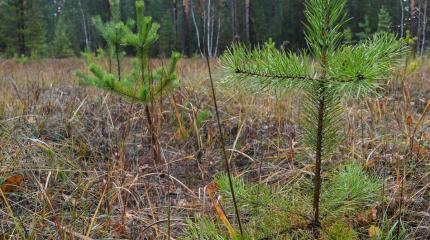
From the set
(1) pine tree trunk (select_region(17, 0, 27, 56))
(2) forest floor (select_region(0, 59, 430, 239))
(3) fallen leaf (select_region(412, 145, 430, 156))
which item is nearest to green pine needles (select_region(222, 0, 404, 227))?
(2) forest floor (select_region(0, 59, 430, 239))

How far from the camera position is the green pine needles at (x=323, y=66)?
3.94 feet

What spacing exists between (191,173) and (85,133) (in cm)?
115

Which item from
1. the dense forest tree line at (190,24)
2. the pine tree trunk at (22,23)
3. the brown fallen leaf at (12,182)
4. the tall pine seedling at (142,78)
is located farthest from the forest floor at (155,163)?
the pine tree trunk at (22,23)

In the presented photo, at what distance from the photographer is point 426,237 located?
1.98m

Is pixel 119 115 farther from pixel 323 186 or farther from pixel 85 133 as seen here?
pixel 323 186

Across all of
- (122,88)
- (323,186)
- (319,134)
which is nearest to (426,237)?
(323,186)

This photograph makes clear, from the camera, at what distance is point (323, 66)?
129 cm

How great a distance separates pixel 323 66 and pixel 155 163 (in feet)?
6.40

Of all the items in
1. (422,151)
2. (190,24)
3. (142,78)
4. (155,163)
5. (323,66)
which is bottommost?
(155,163)

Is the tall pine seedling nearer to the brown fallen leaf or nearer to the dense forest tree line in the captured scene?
the brown fallen leaf

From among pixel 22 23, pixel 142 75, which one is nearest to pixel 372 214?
pixel 142 75

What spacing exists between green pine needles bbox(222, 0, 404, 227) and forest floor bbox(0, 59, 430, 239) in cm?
21

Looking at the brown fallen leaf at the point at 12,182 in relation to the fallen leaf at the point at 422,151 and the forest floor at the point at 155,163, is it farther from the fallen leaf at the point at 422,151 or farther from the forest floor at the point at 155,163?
the fallen leaf at the point at 422,151

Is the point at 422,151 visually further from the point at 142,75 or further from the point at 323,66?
the point at 142,75
